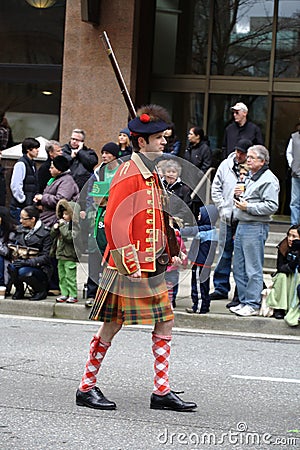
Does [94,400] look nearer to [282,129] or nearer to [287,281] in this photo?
[287,281]

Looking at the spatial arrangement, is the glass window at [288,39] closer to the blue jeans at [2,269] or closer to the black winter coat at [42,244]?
the black winter coat at [42,244]

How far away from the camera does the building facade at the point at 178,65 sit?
54.8ft

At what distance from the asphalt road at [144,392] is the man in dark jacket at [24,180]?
3546 mm

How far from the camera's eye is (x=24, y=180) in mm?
13547

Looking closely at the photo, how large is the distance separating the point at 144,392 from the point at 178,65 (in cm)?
1168

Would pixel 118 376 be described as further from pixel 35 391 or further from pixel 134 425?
pixel 134 425

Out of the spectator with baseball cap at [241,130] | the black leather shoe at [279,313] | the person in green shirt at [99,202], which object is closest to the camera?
the person in green shirt at [99,202]

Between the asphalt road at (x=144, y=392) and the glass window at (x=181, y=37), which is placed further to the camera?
the glass window at (x=181, y=37)

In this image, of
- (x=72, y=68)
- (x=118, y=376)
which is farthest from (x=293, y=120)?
(x=118, y=376)

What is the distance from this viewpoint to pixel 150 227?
6363 millimetres

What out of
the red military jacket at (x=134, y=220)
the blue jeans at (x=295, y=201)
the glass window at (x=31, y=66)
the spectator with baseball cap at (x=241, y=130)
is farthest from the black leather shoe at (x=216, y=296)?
the glass window at (x=31, y=66)

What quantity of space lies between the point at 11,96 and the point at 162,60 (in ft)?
9.58

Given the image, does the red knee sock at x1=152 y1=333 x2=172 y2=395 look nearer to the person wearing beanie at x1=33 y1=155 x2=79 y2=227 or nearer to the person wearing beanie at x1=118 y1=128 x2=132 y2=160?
the person wearing beanie at x1=33 y1=155 x2=79 y2=227

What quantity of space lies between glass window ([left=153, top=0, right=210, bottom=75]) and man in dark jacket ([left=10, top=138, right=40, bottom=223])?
5.01 m
